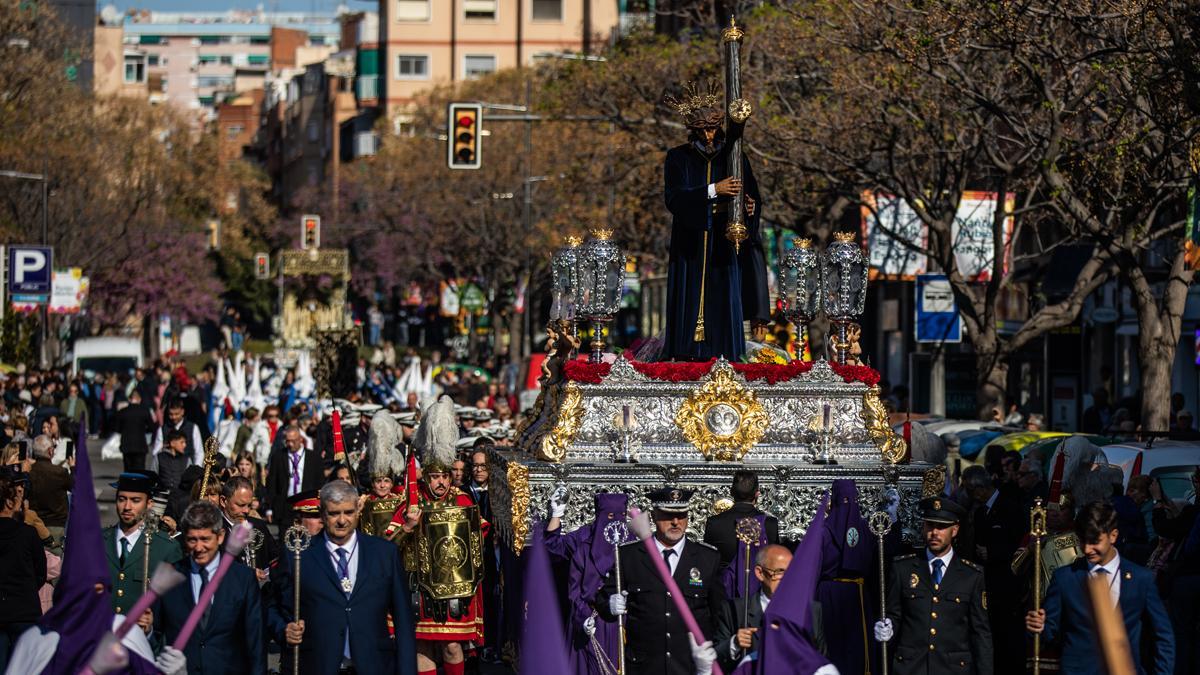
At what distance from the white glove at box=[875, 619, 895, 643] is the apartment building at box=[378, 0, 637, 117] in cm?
8388

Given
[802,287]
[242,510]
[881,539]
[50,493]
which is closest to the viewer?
[881,539]

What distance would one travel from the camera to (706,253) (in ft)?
50.1

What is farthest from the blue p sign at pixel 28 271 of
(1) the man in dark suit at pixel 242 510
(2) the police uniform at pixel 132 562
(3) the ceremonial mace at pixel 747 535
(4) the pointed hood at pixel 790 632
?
(4) the pointed hood at pixel 790 632

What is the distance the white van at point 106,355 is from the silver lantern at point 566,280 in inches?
1658

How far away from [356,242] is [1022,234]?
4935 centimetres

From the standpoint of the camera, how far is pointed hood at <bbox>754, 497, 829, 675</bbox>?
345 inches

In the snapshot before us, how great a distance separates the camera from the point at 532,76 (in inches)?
2584

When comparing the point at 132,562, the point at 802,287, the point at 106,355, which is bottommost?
the point at 132,562

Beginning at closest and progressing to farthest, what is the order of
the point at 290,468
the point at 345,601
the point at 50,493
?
the point at 345,601 → the point at 50,493 → the point at 290,468

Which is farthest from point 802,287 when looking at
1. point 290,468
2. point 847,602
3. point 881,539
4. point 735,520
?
point 290,468

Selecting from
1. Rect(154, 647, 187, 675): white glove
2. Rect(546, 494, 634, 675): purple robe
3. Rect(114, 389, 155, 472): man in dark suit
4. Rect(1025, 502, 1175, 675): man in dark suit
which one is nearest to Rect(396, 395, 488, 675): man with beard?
Rect(546, 494, 634, 675): purple robe

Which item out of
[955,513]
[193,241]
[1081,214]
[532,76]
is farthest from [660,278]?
[955,513]

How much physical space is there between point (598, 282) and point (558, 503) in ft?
6.25

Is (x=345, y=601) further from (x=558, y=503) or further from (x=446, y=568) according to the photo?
(x=446, y=568)
